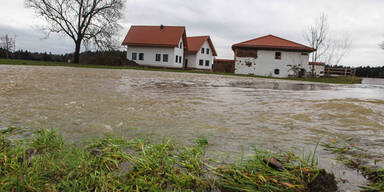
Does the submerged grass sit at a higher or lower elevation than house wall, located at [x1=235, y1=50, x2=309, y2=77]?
lower

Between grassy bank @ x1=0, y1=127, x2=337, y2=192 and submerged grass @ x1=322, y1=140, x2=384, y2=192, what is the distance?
0.21 m

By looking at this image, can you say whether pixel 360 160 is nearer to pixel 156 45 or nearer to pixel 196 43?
pixel 156 45

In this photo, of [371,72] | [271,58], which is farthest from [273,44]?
[371,72]

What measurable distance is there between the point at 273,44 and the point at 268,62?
222 centimetres

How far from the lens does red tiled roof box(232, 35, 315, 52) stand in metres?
27.0

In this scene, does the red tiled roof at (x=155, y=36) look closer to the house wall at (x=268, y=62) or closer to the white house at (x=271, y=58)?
the white house at (x=271, y=58)

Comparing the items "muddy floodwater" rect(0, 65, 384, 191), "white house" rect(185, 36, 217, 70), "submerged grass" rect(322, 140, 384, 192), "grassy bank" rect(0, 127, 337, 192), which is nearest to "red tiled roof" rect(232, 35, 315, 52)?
"white house" rect(185, 36, 217, 70)

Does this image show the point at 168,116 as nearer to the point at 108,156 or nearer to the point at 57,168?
the point at 108,156

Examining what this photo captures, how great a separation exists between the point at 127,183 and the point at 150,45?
3274 cm

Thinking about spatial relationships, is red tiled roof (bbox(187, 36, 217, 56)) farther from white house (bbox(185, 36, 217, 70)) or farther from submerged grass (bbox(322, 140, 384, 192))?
submerged grass (bbox(322, 140, 384, 192))

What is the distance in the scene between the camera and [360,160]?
149 cm

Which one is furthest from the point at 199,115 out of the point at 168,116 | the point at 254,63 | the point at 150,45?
the point at 150,45

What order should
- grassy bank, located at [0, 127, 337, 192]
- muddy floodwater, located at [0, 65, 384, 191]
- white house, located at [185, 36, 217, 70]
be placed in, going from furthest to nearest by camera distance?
white house, located at [185, 36, 217, 70], muddy floodwater, located at [0, 65, 384, 191], grassy bank, located at [0, 127, 337, 192]

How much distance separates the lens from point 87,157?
4.70 ft
